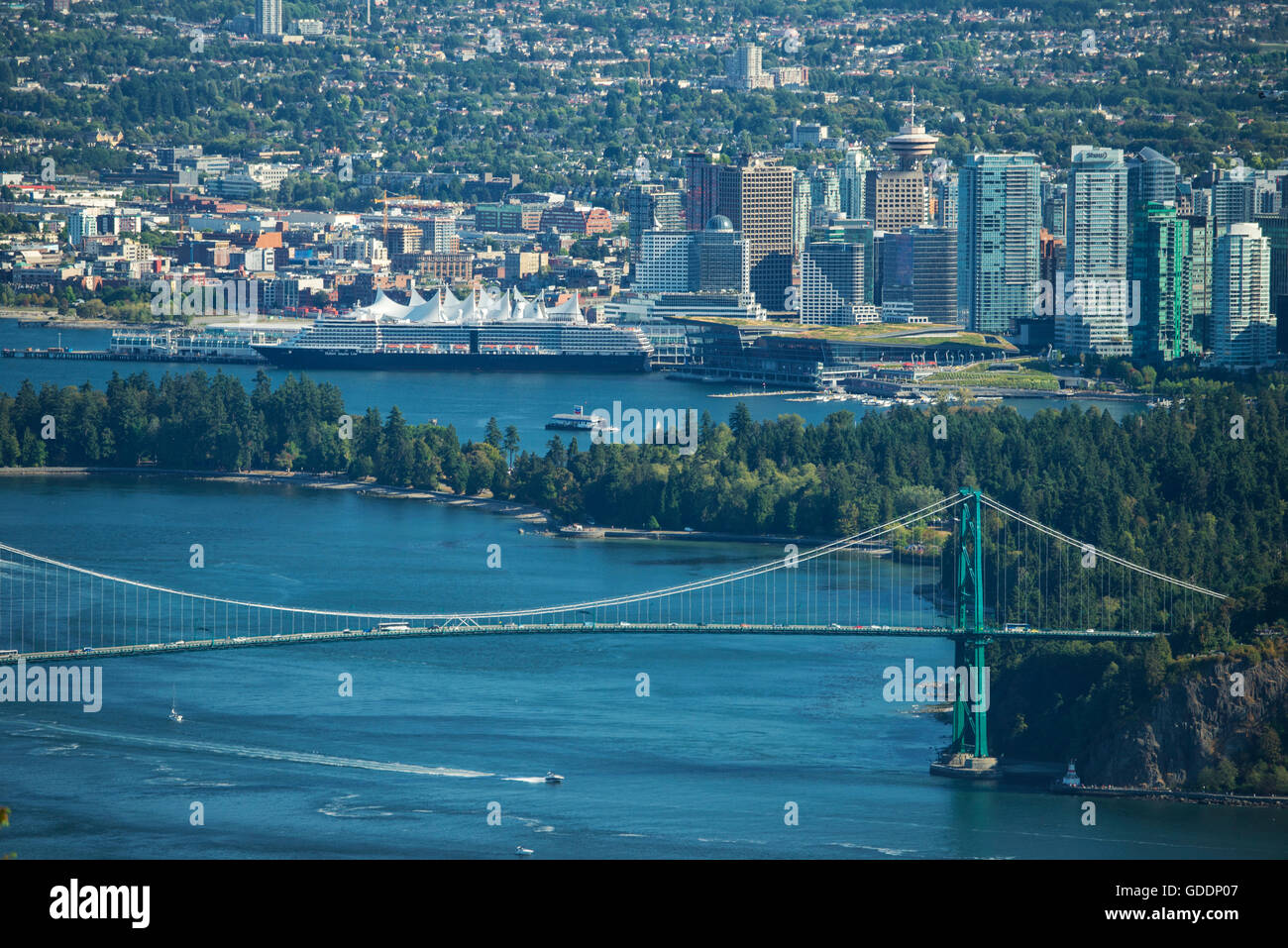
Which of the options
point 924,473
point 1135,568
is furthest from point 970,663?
point 924,473

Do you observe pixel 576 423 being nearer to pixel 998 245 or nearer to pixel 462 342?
pixel 462 342

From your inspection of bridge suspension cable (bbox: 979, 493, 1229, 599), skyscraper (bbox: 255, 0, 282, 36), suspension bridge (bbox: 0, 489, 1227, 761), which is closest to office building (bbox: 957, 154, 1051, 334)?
suspension bridge (bbox: 0, 489, 1227, 761)

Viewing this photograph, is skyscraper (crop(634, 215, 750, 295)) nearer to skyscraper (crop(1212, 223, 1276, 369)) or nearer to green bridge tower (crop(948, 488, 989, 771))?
skyscraper (crop(1212, 223, 1276, 369))

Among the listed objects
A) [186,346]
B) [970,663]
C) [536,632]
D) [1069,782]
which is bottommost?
[1069,782]

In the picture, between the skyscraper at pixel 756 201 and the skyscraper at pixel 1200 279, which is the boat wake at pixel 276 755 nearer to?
the skyscraper at pixel 1200 279

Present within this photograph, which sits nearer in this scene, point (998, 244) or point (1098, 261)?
point (1098, 261)

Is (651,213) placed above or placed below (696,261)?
above
